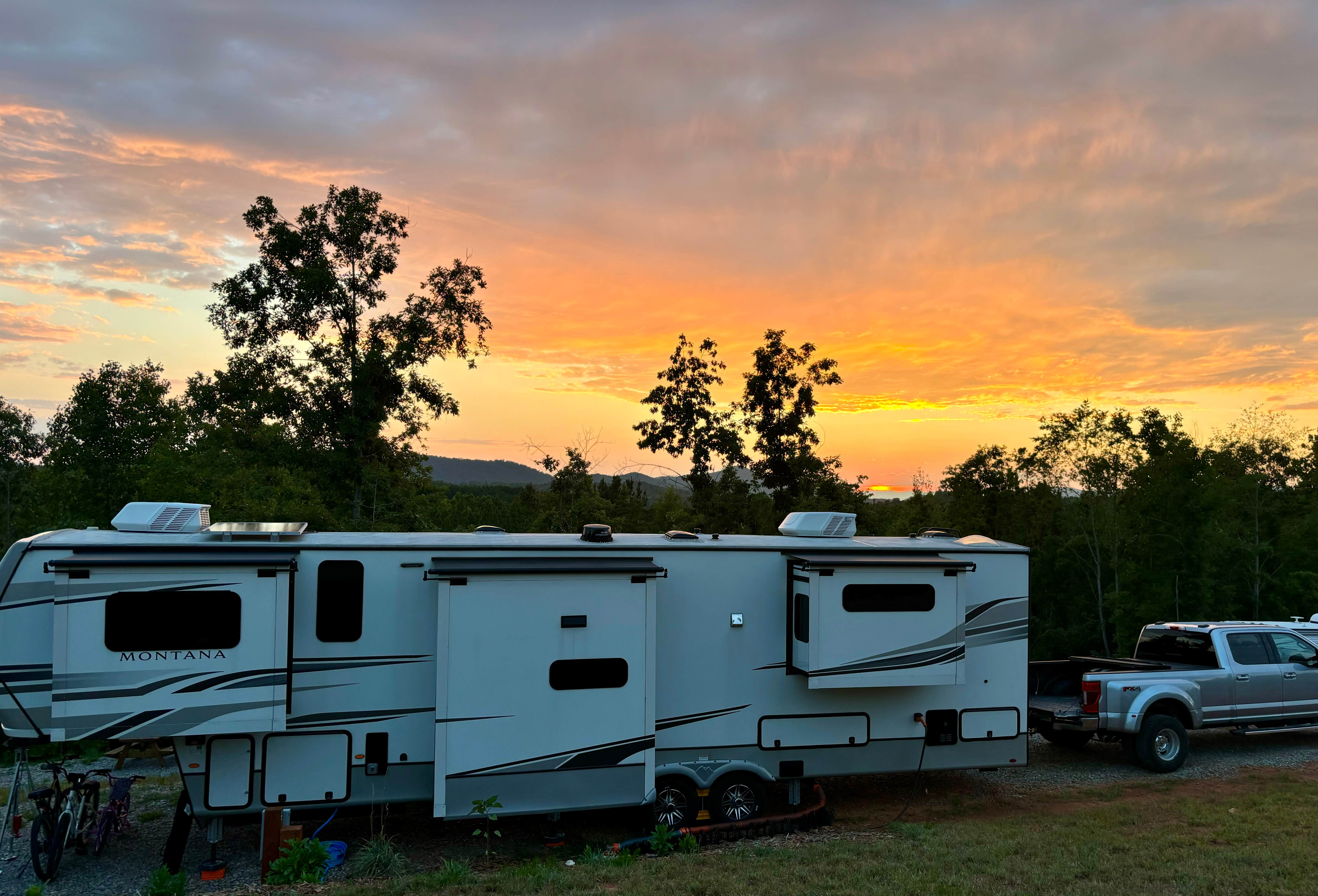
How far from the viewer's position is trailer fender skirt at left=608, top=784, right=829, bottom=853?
8055mm

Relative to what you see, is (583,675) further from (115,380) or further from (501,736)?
(115,380)

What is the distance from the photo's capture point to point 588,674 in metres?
8.12

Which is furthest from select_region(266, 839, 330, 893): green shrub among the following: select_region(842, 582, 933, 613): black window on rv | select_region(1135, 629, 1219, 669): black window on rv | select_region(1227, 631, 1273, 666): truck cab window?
select_region(1227, 631, 1273, 666): truck cab window

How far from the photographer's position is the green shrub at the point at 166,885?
22.7ft

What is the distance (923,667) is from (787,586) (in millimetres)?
1697

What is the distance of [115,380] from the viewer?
162 feet

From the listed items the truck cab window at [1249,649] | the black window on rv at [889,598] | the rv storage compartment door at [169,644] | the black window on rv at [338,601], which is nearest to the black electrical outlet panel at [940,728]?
the black window on rv at [889,598]

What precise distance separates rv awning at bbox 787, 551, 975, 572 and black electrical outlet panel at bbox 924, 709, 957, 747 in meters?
1.70

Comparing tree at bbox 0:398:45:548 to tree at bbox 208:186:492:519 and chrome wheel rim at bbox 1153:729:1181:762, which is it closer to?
tree at bbox 208:186:492:519

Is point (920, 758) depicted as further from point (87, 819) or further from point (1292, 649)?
point (87, 819)

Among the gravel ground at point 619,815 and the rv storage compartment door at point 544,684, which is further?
the rv storage compartment door at point 544,684

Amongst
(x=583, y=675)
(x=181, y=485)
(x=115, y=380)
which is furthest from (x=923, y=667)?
(x=115, y=380)

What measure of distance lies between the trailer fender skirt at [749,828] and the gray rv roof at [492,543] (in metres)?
2.77

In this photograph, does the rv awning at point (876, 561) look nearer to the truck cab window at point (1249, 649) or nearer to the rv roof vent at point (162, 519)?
the truck cab window at point (1249, 649)
